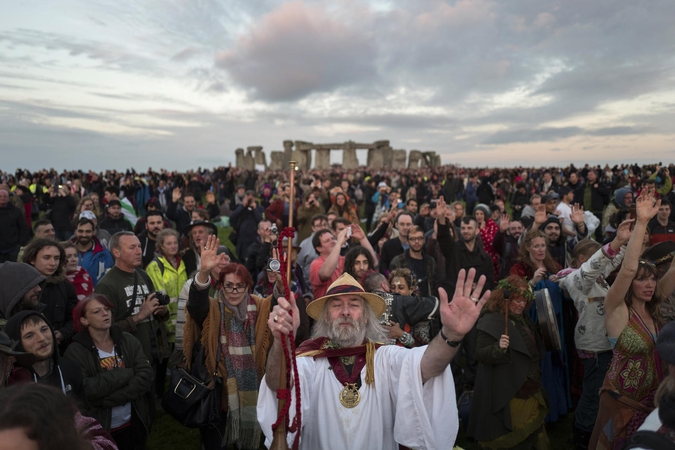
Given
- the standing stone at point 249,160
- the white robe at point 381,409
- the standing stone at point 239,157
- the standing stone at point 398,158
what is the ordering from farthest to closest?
the standing stone at point 398,158 → the standing stone at point 239,157 → the standing stone at point 249,160 → the white robe at point 381,409

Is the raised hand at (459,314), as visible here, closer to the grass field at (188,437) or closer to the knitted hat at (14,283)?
the grass field at (188,437)

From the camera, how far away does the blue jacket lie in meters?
6.41

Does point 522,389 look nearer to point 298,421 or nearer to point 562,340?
point 562,340

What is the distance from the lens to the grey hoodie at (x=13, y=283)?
3.77m

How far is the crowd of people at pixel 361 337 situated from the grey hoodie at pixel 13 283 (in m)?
0.01

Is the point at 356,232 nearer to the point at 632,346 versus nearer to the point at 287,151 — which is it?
the point at 632,346

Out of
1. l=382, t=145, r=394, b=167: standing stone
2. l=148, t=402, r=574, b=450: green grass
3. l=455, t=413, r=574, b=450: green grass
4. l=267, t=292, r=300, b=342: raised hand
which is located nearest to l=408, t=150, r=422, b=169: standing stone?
l=382, t=145, r=394, b=167: standing stone

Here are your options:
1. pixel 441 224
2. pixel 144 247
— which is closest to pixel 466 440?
pixel 441 224

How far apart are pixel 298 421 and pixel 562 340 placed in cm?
360

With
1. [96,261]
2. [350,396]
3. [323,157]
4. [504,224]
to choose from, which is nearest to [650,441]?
[350,396]

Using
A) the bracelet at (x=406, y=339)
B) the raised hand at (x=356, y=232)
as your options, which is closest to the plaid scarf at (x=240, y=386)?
the bracelet at (x=406, y=339)

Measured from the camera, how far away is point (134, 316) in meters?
4.83

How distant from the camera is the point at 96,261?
6.52m

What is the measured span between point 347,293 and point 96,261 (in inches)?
181
